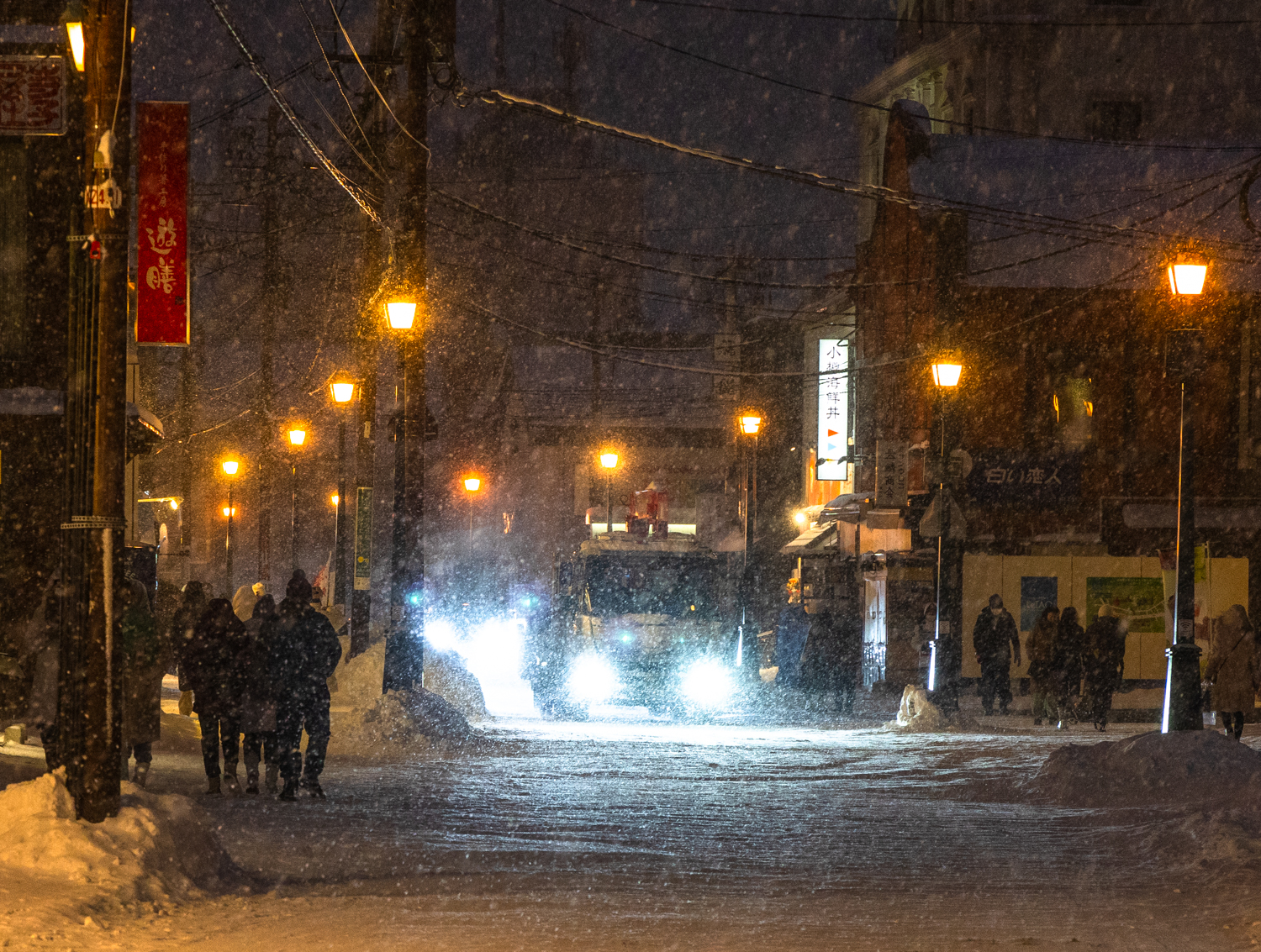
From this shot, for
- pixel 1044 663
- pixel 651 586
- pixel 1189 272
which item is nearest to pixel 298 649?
pixel 1189 272

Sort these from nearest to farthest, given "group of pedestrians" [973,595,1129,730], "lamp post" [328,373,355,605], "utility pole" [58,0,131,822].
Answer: "utility pole" [58,0,131,822]
"group of pedestrians" [973,595,1129,730]
"lamp post" [328,373,355,605]

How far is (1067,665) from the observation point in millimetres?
20641

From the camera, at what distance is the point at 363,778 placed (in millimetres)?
12781

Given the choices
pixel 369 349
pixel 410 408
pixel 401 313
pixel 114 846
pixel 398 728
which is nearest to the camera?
pixel 114 846

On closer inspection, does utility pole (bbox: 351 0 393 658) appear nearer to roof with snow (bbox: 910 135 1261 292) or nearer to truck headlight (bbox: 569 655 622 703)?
truck headlight (bbox: 569 655 622 703)

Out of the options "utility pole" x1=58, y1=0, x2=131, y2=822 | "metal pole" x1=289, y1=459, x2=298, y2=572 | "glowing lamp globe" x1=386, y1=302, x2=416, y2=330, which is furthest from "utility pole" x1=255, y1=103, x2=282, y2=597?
"utility pole" x1=58, y1=0, x2=131, y2=822

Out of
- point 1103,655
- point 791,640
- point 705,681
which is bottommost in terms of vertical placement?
point 705,681

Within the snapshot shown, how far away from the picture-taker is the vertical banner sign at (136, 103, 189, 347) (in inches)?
487

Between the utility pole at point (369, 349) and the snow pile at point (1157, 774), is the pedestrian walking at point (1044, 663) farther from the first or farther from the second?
the utility pole at point (369, 349)

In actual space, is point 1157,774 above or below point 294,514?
below

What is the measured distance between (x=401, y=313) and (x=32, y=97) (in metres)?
4.72

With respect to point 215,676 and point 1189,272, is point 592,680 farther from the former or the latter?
point 215,676

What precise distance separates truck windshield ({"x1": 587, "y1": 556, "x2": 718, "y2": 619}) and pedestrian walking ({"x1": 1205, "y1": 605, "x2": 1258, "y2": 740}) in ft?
31.3

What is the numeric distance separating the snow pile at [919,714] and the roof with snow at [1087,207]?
33.6 ft
